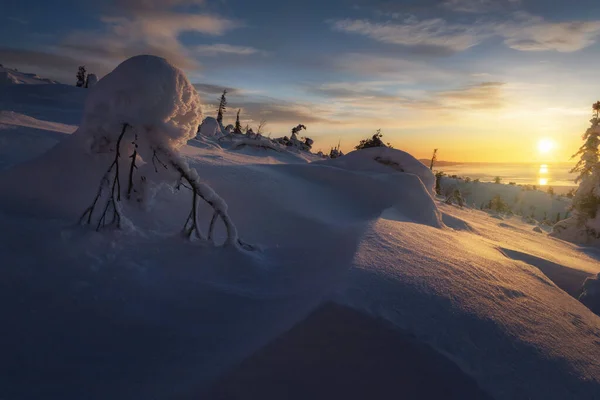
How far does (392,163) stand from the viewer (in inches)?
368

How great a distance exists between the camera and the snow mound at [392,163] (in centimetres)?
926

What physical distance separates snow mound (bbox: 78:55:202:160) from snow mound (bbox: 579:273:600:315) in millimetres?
5319

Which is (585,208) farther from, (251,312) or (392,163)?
(251,312)

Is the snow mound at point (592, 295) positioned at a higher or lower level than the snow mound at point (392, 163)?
lower

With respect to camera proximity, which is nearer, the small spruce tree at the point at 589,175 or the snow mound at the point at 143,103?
the snow mound at the point at 143,103

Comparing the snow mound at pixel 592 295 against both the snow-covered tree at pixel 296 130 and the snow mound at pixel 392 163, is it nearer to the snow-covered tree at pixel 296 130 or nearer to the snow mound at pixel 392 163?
the snow mound at pixel 392 163

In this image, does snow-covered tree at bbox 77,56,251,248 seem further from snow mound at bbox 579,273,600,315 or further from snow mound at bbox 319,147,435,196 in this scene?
snow mound at bbox 319,147,435,196

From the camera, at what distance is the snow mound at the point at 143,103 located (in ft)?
9.94

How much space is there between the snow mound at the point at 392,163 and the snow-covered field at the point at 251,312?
17.5 ft

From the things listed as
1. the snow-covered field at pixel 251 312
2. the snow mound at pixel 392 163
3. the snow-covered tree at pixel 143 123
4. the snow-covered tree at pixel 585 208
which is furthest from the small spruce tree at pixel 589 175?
the snow-covered tree at pixel 143 123

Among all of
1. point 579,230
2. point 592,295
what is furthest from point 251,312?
point 579,230

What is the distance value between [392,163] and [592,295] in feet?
17.9

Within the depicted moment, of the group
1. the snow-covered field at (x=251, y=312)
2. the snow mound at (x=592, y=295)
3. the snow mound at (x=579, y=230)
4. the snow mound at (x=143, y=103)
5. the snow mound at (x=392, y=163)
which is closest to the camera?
the snow-covered field at (x=251, y=312)

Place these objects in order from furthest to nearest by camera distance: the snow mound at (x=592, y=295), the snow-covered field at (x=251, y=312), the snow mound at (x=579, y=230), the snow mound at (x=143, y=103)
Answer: the snow mound at (x=579, y=230)
the snow mound at (x=592, y=295)
the snow mound at (x=143, y=103)
the snow-covered field at (x=251, y=312)
